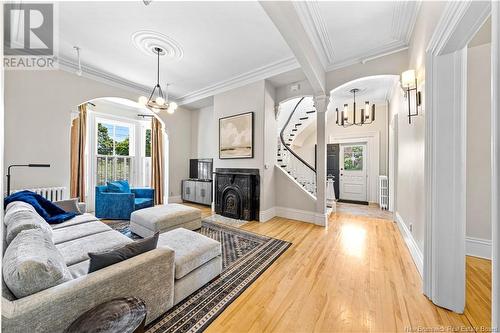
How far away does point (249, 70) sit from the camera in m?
4.10

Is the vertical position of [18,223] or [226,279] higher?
[18,223]

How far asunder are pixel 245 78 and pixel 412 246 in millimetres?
4071

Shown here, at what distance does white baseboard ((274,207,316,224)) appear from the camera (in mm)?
4051

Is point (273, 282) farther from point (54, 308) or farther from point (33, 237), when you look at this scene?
point (33, 237)

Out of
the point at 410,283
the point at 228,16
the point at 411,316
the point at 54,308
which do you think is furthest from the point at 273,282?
the point at 228,16

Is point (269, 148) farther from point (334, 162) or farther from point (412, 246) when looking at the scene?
point (334, 162)

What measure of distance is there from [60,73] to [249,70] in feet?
11.6

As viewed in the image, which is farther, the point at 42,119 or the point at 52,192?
the point at 52,192

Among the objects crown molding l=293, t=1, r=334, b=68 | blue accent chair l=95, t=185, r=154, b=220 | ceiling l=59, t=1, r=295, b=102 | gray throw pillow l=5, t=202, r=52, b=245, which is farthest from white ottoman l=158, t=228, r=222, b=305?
crown molding l=293, t=1, r=334, b=68

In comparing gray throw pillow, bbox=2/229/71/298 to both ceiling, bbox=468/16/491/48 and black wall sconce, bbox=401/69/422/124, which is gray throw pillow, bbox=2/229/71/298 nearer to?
black wall sconce, bbox=401/69/422/124

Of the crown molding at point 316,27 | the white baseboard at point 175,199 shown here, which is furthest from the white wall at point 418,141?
the white baseboard at point 175,199

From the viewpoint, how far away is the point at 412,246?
264 cm

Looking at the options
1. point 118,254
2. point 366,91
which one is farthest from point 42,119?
point 366,91

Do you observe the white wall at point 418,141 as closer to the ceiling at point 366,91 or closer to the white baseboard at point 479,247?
the white baseboard at point 479,247
